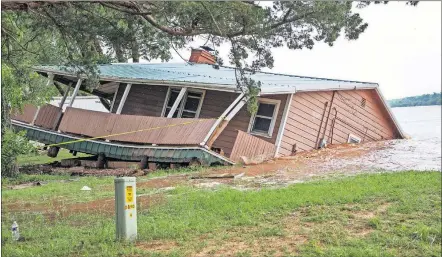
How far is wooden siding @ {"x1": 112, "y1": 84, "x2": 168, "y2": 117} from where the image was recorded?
22.3 m

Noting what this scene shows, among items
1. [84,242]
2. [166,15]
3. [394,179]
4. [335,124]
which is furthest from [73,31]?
[335,124]

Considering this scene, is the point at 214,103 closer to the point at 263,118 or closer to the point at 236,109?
the point at 263,118

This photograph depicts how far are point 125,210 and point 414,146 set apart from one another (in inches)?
721

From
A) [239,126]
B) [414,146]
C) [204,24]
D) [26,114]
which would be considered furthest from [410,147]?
[26,114]

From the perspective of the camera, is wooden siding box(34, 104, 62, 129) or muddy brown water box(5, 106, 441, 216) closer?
muddy brown water box(5, 106, 441, 216)

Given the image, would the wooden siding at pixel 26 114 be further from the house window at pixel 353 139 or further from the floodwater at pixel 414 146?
the house window at pixel 353 139

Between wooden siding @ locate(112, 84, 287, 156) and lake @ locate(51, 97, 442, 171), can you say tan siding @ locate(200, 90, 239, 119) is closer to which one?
wooden siding @ locate(112, 84, 287, 156)

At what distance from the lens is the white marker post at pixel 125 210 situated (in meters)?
7.46

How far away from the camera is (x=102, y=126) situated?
1966cm

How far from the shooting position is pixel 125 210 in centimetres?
750

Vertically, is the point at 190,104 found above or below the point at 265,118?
below

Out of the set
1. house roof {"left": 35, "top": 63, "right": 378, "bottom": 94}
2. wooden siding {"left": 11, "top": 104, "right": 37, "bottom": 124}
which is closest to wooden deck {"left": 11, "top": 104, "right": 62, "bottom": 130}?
wooden siding {"left": 11, "top": 104, "right": 37, "bottom": 124}

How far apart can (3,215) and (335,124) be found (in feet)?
54.1

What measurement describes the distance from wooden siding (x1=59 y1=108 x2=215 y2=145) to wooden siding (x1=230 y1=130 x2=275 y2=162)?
117 centimetres
